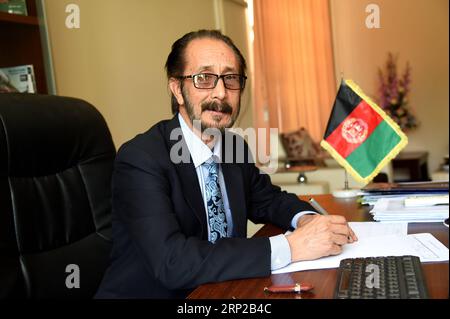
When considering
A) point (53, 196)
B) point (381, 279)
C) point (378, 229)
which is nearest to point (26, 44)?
point (53, 196)

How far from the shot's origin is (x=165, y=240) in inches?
27.3

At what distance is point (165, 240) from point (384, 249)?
0.30m

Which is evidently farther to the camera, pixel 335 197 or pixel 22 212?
pixel 335 197

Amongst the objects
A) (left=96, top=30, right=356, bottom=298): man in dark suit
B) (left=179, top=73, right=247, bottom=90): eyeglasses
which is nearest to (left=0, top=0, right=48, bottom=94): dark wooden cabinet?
(left=96, top=30, right=356, bottom=298): man in dark suit

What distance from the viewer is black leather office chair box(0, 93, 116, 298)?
757 mm

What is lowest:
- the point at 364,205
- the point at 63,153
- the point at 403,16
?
the point at 364,205

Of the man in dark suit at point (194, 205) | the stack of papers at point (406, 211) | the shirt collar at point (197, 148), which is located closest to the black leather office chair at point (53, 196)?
the man in dark suit at point (194, 205)

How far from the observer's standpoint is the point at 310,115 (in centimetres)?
78

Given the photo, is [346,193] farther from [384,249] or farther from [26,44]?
[26,44]
